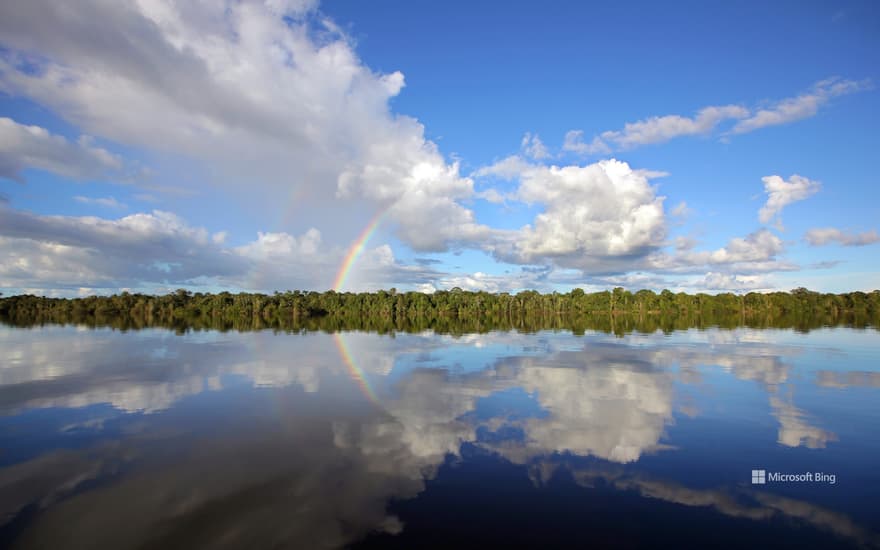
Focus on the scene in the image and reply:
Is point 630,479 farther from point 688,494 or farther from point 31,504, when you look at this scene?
point 31,504

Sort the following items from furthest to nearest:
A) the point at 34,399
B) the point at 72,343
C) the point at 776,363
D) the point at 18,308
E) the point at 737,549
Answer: the point at 18,308 → the point at 72,343 → the point at 776,363 → the point at 34,399 → the point at 737,549

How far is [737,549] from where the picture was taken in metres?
7.20

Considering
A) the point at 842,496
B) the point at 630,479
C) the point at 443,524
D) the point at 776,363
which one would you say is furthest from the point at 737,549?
the point at 776,363

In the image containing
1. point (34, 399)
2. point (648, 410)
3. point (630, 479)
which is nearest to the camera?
point (630, 479)

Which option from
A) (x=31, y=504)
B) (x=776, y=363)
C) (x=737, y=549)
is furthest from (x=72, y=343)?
(x=776, y=363)

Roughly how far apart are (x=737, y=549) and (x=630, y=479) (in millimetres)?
2879

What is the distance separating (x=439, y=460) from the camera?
1120cm

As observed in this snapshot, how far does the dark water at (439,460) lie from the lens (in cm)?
781

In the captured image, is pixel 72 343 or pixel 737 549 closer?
pixel 737 549

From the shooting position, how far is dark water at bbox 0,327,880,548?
308 inches

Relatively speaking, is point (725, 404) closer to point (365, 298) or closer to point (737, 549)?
point (737, 549)

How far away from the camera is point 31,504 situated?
8766 mm

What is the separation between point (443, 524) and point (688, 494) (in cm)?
539

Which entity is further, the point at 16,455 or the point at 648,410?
the point at 648,410
